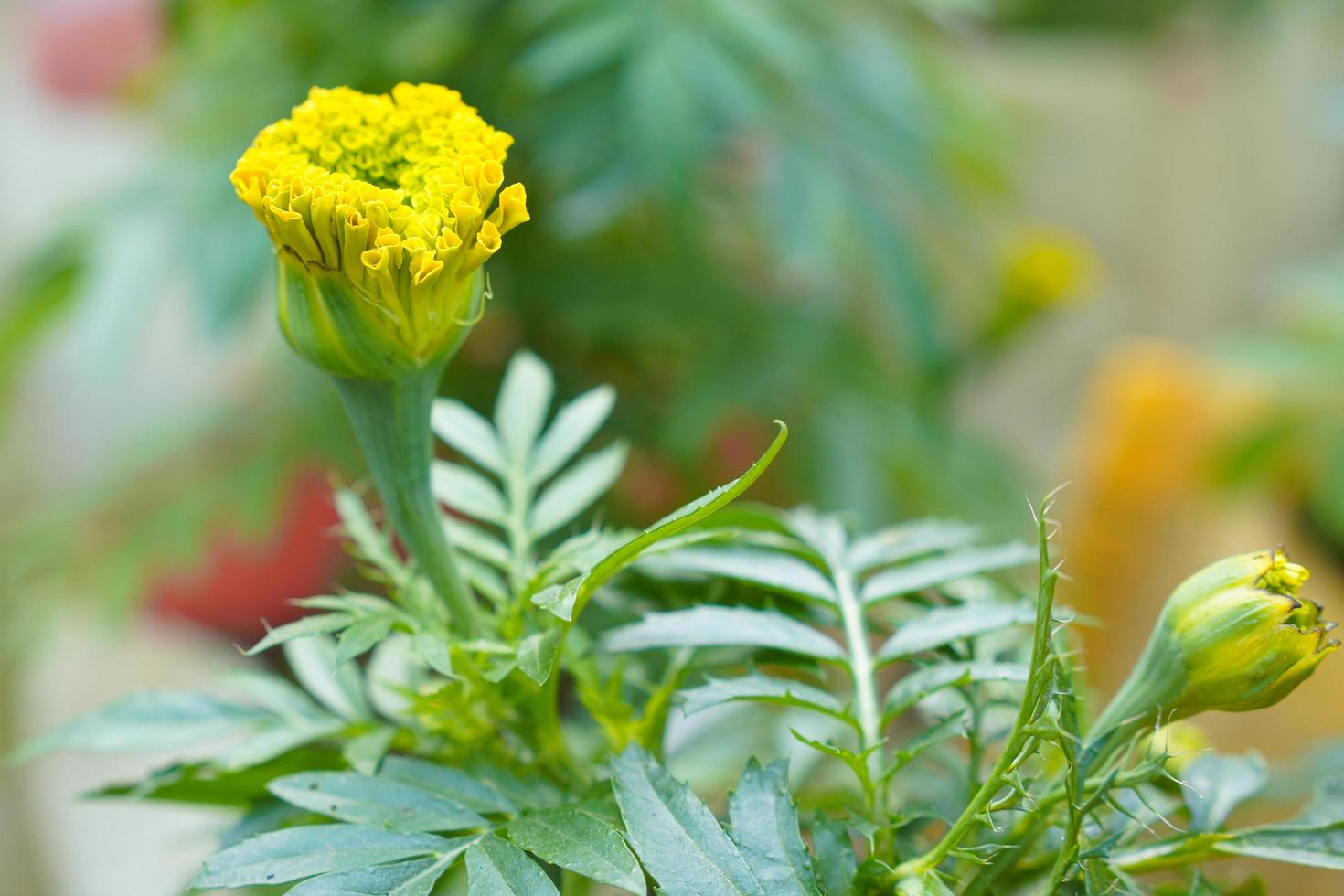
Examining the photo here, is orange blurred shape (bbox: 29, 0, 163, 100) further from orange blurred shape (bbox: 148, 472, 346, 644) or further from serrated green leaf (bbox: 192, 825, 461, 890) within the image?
serrated green leaf (bbox: 192, 825, 461, 890)

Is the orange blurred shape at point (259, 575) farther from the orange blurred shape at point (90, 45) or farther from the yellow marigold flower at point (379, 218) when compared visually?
the yellow marigold flower at point (379, 218)

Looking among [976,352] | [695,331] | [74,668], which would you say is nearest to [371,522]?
[695,331]

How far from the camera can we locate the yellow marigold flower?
0.15m

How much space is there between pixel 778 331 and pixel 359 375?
18.9 inches

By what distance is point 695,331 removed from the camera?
2.05 ft

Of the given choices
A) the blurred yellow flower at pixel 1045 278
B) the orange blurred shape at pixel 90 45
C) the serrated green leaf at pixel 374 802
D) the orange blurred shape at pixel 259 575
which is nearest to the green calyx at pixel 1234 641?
the serrated green leaf at pixel 374 802

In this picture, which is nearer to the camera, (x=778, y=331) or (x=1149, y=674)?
(x=1149, y=674)

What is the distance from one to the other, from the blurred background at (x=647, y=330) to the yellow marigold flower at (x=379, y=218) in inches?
11.4

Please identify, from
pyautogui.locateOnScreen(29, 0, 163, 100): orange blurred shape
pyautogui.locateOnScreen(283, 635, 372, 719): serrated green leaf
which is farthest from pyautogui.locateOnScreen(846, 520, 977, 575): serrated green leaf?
pyautogui.locateOnScreen(29, 0, 163, 100): orange blurred shape

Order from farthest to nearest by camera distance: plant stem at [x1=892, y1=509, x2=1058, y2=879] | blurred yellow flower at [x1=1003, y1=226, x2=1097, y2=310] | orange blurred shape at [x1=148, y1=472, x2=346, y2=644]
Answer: orange blurred shape at [x1=148, y1=472, x2=346, y2=644]
blurred yellow flower at [x1=1003, y1=226, x2=1097, y2=310]
plant stem at [x1=892, y1=509, x2=1058, y2=879]

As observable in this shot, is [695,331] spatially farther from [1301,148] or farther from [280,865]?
[1301,148]

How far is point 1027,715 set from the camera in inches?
5.9

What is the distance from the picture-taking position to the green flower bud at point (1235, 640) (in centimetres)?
16

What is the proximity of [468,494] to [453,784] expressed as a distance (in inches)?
2.5
